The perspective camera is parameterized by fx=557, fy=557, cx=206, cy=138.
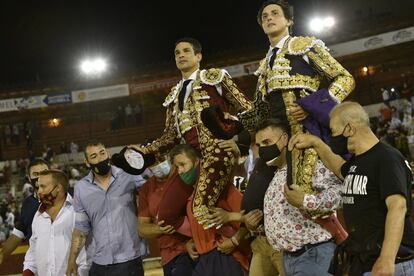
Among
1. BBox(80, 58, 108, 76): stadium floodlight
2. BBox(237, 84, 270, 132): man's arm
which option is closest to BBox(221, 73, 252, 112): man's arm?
BBox(237, 84, 270, 132): man's arm

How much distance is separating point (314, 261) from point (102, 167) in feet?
5.65

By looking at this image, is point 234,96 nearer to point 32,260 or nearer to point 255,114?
point 255,114

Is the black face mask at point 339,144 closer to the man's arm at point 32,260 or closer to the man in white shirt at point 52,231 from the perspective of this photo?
the man in white shirt at point 52,231

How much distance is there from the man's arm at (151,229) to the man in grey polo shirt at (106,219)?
271 millimetres

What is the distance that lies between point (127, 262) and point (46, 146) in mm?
15798

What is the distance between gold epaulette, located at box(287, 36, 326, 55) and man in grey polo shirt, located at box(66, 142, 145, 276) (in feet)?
5.03

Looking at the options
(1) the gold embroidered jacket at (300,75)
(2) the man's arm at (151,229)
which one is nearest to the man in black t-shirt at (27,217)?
(2) the man's arm at (151,229)

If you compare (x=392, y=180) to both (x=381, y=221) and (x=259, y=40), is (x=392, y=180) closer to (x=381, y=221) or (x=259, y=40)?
(x=381, y=221)

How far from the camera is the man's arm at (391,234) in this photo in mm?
1974

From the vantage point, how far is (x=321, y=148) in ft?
8.50

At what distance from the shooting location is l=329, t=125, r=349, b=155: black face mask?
2295mm

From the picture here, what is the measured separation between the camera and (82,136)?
66.1 feet

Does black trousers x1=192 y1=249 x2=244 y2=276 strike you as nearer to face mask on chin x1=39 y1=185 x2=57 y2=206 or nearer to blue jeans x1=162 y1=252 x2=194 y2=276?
blue jeans x1=162 y1=252 x2=194 y2=276

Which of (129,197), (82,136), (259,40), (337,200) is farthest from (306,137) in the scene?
(259,40)
